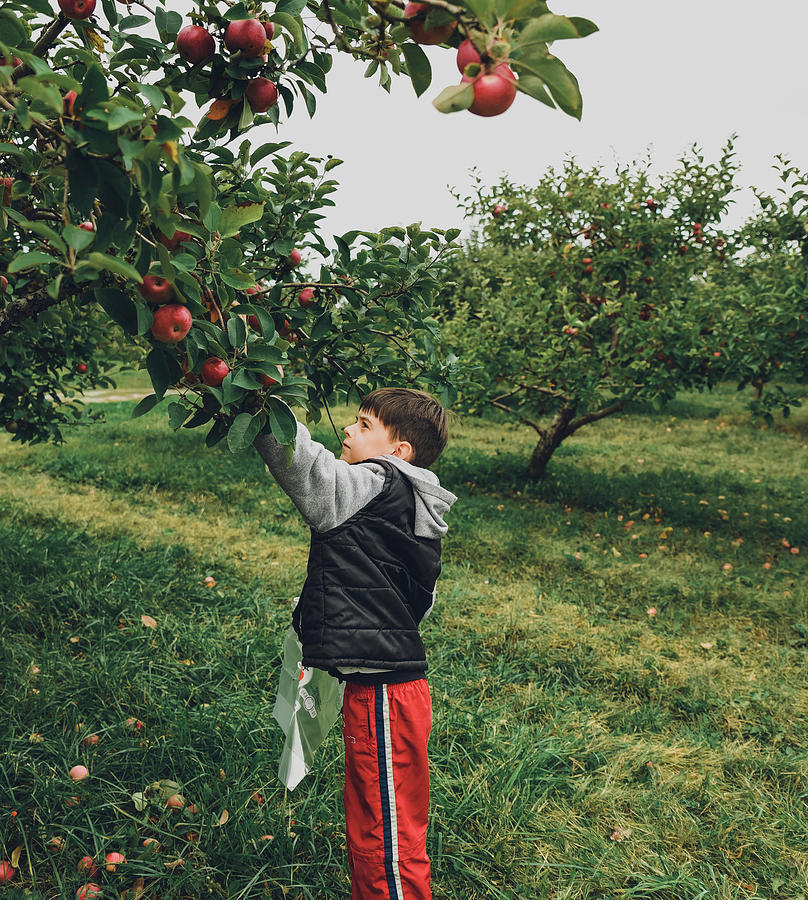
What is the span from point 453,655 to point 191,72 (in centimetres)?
281

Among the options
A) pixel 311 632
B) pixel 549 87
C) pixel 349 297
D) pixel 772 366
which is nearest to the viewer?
pixel 549 87

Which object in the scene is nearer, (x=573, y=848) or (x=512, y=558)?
(x=573, y=848)

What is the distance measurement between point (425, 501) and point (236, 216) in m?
0.84

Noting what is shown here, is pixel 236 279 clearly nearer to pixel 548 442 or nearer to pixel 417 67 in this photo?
pixel 417 67

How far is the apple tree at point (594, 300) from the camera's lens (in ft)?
19.3

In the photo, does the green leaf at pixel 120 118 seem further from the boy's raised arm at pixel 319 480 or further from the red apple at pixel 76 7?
the red apple at pixel 76 7

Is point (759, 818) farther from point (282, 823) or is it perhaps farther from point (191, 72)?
point (191, 72)

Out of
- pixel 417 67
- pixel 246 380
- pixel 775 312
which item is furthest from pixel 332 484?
pixel 775 312

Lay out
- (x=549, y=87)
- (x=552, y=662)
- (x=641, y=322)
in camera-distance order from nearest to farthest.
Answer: (x=549, y=87)
(x=552, y=662)
(x=641, y=322)

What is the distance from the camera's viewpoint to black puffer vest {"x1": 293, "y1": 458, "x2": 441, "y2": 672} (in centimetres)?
163

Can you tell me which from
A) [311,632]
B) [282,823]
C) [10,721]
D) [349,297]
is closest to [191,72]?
[349,297]

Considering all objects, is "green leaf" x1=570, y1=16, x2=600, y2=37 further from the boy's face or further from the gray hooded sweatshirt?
the boy's face

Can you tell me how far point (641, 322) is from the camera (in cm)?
599

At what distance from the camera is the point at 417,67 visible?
46.5 inches
